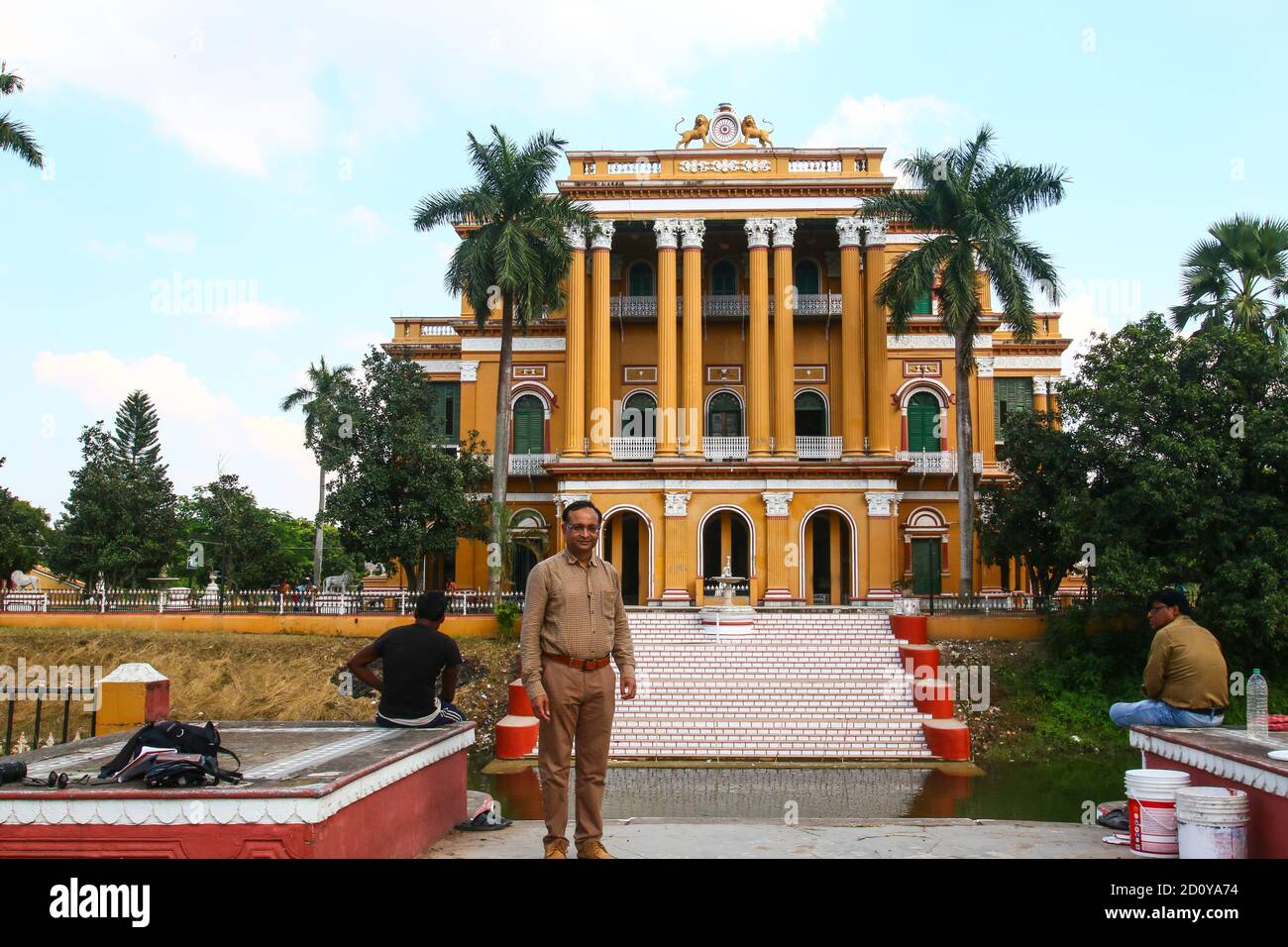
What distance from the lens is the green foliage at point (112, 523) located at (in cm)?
3300

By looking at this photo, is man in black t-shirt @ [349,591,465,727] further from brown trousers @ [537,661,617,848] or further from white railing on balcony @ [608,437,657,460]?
white railing on balcony @ [608,437,657,460]

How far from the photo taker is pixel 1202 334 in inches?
831

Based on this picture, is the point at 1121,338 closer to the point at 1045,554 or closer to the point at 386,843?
the point at 1045,554

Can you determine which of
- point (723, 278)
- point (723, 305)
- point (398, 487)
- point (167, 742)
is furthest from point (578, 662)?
point (723, 278)

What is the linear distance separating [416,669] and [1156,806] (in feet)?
17.2

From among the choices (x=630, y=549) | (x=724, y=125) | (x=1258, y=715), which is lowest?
(x=1258, y=715)

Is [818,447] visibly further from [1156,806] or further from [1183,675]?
[1156,806]

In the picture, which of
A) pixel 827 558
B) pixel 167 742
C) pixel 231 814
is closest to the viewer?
pixel 231 814

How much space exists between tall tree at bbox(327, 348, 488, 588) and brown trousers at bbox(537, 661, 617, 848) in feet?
70.8

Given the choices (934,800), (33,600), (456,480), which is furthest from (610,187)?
(934,800)

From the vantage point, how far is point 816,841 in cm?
761

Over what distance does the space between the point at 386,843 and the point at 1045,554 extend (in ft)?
71.1

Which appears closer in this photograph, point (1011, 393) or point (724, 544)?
point (724, 544)
